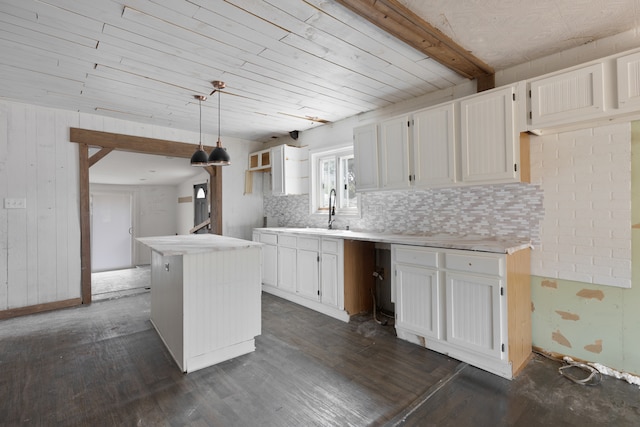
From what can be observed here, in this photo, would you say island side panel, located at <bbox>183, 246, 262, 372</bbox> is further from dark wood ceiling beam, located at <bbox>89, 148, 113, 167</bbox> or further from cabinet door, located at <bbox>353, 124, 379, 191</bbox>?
dark wood ceiling beam, located at <bbox>89, 148, 113, 167</bbox>

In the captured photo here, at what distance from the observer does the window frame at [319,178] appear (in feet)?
13.5

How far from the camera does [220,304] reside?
251cm

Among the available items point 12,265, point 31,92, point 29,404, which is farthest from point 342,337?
point 31,92

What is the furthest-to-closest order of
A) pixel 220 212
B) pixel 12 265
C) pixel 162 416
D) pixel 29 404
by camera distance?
pixel 220 212, pixel 12 265, pixel 29 404, pixel 162 416

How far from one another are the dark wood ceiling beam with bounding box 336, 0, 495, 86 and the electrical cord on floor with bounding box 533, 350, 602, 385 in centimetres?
240

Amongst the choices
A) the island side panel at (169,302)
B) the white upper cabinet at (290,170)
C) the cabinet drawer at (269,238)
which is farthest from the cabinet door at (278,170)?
the island side panel at (169,302)

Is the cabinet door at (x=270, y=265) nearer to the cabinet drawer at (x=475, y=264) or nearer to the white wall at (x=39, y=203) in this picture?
the white wall at (x=39, y=203)

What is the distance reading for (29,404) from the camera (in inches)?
77.0

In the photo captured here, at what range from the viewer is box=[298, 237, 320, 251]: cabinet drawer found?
3.63 meters

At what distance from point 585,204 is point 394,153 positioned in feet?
5.15

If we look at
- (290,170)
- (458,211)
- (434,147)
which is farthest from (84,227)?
(458,211)

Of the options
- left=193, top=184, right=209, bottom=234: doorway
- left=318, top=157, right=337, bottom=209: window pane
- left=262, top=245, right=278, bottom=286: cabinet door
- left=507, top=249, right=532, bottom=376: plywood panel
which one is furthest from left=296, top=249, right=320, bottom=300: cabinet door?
left=193, top=184, right=209, bottom=234: doorway

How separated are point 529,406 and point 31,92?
201 inches

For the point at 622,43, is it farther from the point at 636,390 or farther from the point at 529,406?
the point at 529,406
